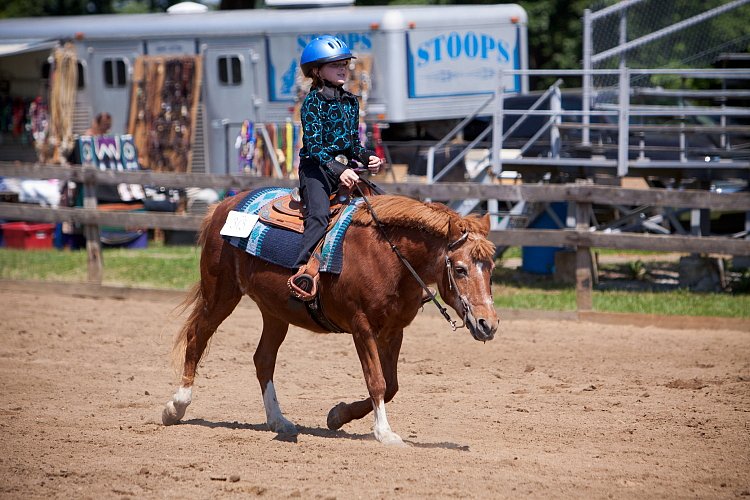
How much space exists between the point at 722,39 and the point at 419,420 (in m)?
10.5

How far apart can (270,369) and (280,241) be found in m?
0.94

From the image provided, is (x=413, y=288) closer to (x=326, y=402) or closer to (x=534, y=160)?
(x=326, y=402)

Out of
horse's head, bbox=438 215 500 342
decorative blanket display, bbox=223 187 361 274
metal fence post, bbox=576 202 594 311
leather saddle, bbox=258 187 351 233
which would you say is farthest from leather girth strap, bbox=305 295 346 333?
metal fence post, bbox=576 202 594 311

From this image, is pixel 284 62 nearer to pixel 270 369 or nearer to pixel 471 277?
pixel 270 369

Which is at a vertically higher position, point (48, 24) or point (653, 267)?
point (48, 24)

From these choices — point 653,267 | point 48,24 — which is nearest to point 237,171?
point 48,24

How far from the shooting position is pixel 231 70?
17.4m

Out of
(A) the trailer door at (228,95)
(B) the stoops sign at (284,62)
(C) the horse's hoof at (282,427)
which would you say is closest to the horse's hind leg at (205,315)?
(C) the horse's hoof at (282,427)

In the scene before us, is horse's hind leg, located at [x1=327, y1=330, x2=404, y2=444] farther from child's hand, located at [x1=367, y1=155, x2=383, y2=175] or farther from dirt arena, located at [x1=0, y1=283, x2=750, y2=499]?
child's hand, located at [x1=367, y1=155, x2=383, y2=175]

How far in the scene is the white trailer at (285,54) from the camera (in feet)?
52.9

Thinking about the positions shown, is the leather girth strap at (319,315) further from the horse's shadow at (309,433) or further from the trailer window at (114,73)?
the trailer window at (114,73)

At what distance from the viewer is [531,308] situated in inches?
449

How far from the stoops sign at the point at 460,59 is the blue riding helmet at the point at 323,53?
32.6 ft

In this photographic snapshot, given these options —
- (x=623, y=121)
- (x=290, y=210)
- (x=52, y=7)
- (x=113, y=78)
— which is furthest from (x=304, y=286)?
(x=52, y=7)
